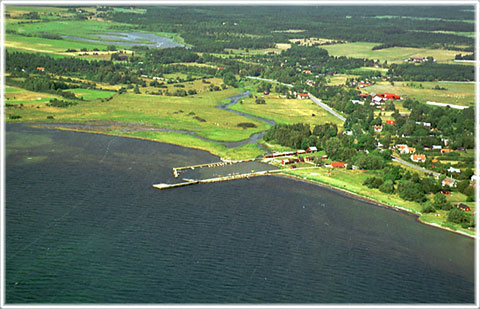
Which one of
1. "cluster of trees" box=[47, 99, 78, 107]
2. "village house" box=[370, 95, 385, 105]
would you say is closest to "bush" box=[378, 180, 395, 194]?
"village house" box=[370, 95, 385, 105]

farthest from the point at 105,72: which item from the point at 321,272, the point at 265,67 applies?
the point at 321,272

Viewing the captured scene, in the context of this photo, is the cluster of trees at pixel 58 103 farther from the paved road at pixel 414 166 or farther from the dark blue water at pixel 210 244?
the paved road at pixel 414 166

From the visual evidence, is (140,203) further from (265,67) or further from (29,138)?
(265,67)

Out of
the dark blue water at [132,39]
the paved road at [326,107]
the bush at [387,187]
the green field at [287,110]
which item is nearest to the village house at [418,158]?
the bush at [387,187]

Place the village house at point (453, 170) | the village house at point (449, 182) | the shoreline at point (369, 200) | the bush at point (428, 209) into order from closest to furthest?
the shoreline at point (369, 200) → the bush at point (428, 209) → the village house at point (449, 182) → the village house at point (453, 170)

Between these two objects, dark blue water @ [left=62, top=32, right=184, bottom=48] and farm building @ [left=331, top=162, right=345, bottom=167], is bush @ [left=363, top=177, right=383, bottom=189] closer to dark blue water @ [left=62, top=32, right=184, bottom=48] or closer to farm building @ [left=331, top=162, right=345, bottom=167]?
farm building @ [left=331, top=162, right=345, bottom=167]

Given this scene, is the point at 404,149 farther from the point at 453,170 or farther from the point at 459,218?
the point at 459,218

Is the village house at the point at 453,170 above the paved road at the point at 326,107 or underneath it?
above
